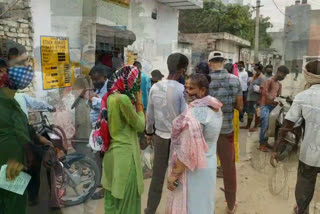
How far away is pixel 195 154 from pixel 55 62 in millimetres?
2232

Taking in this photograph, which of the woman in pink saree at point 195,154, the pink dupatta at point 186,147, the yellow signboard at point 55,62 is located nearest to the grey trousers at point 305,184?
the woman in pink saree at point 195,154

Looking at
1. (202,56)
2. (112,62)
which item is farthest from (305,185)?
(112,62)

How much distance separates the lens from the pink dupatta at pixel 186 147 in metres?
1.77

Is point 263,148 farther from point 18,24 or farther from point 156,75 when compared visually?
point 18,24

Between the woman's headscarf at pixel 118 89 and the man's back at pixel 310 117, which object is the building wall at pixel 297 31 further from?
the woman's headscarf at pixel 118 89

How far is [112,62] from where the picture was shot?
374cm

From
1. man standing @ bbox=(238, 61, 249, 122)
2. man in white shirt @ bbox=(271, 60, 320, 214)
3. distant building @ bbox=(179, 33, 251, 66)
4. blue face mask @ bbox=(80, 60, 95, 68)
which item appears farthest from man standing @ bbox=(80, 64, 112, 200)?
man standing @ bbox=(238, 61, 249, 122)

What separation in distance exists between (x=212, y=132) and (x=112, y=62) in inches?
89.4

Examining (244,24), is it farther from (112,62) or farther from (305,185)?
(305,185)

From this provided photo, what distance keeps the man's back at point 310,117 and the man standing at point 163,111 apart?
0.95m

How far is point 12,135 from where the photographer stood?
177cm

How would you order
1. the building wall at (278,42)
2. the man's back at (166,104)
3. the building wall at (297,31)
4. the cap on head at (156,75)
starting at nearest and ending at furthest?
the man's back at (166,104) < the building wall at (297,31) < the building wall at (278,42) < the cap on head at (156,75)

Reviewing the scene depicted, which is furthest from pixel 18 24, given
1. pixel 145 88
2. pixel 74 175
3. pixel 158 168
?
pixel 158 168

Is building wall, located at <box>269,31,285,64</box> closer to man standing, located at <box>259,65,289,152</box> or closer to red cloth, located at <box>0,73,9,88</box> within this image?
man standing, located at <box>259,65,289,152</box>
